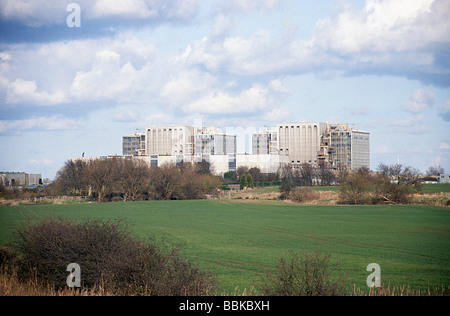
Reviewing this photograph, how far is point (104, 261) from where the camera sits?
17.7m

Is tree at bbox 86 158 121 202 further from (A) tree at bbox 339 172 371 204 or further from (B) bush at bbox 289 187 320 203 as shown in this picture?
(A) tree at bbox 339 172 371 204

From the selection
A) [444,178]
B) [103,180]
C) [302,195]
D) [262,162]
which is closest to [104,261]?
[302,195]

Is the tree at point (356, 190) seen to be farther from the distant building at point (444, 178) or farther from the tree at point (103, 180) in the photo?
the distant building at point (444, 178)

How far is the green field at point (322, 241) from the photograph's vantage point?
24784 mm

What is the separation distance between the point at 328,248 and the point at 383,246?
4.42 m

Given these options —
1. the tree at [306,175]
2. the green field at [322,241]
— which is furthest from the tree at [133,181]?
the tree at [306,175]

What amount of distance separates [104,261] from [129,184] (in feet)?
271

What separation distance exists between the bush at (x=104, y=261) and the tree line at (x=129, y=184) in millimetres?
78810

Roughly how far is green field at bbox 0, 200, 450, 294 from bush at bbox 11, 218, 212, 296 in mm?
2338

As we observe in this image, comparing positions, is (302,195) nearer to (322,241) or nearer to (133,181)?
(133,181)

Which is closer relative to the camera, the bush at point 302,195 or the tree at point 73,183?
the bush at point 302,195

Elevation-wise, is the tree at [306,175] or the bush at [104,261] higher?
the tree at [306,175]

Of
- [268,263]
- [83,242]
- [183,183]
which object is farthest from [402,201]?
[83,242]
